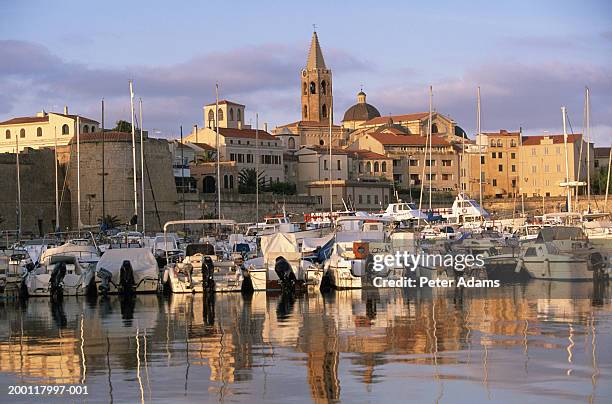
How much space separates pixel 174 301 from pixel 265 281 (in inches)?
119

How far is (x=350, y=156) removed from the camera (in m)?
99.6

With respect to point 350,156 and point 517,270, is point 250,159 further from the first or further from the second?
point 517,270

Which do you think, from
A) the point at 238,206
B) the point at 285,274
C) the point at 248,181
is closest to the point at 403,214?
the point at 238,206

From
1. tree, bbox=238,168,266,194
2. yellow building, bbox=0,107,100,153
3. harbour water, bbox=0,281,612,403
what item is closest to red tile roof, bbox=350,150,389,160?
tree, bbox=238,168,266,194

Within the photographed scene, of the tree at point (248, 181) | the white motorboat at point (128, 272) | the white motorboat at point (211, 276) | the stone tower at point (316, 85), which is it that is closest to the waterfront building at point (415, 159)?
the tree at point (248, 181)

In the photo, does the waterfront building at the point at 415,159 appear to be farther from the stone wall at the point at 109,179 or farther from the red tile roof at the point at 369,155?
the stone wall at the point at 109,179

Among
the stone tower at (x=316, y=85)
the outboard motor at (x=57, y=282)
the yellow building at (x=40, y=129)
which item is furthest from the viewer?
the stone tower at (x=316, y=85)

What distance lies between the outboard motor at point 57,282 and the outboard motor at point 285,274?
16.0ft

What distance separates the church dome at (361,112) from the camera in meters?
131

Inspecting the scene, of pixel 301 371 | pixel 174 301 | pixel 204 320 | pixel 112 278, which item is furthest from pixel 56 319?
pixel 301 371

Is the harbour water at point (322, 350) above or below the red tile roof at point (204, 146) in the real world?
below

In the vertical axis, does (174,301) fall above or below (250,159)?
below

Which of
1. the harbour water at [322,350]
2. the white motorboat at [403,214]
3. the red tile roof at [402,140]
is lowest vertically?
the harbour water at [322,350]

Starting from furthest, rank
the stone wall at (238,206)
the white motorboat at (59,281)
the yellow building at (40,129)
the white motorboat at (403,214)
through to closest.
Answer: the yellow building at (40,129), the stone wall at (238,206), the white motorboat at (403,214), the white motorboat at (59,281)
